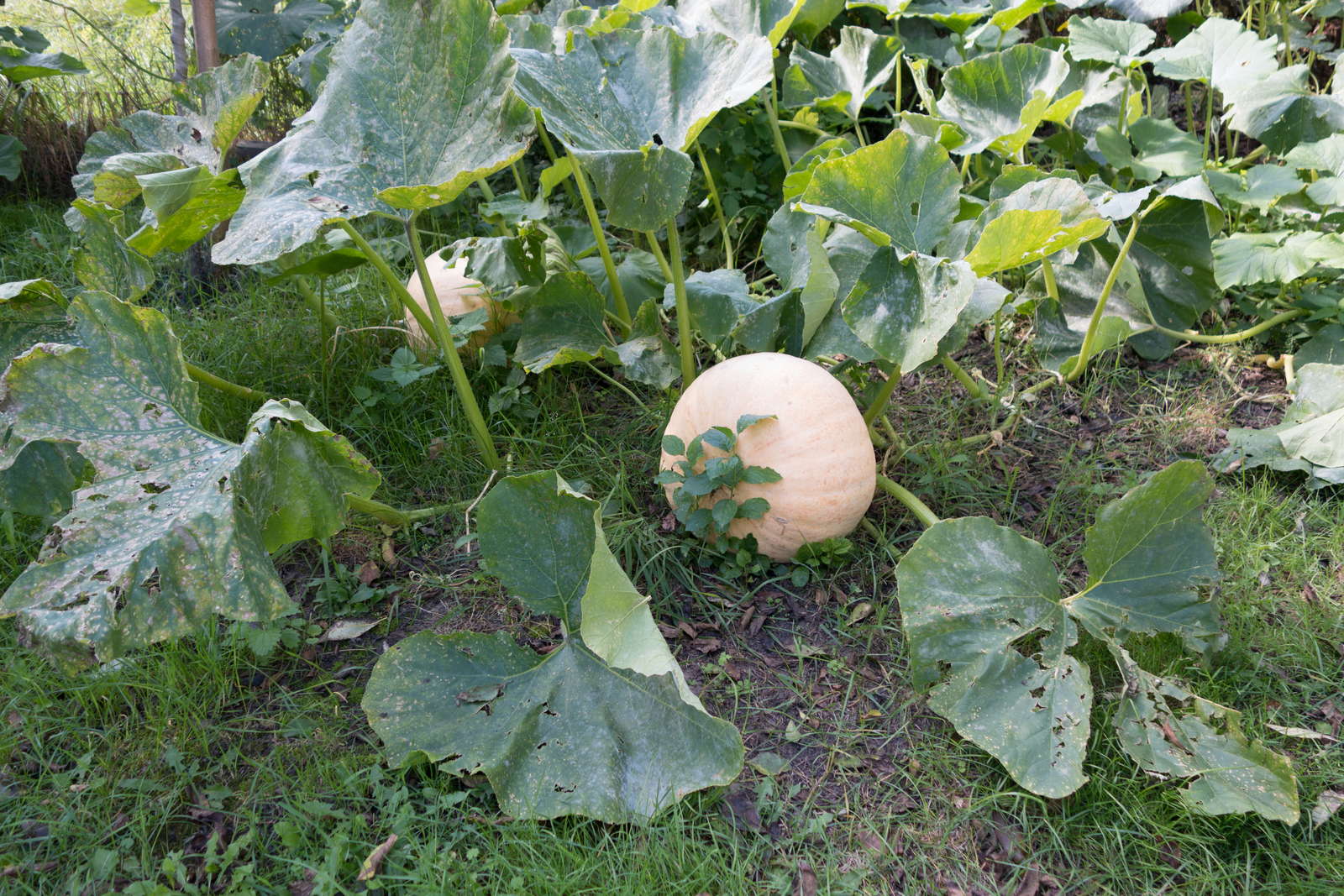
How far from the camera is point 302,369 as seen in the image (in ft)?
8.16

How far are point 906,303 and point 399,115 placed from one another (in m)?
1.05

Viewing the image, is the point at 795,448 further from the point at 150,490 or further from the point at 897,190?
the point at 150,490

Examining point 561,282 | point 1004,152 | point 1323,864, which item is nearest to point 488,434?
point 561,282

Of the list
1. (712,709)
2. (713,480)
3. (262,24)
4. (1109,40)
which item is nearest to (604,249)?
(713,480)

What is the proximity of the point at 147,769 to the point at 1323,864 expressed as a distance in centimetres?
189

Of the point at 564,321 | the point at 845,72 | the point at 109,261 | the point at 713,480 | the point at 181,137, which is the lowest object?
the point at 713,480

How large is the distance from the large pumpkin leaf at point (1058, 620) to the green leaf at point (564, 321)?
0.97 metres

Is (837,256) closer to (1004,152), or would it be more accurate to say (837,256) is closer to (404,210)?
(1004,152)

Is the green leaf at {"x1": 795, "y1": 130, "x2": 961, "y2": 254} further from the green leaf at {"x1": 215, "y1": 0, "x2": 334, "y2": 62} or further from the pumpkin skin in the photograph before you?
the green leaf at {"x1": 215, "y1": 0, "x2": 334, "y2": 62}

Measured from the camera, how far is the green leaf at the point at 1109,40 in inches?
102

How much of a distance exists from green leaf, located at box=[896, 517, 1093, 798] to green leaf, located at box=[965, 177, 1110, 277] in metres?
0.50

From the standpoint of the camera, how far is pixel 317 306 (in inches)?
97.0

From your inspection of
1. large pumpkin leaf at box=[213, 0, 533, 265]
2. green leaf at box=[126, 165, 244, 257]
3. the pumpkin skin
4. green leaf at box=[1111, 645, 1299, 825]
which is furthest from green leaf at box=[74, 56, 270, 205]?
green leaf at box=[1111, 645, 1299, 825]

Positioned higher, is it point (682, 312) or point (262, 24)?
point (262, 24)
